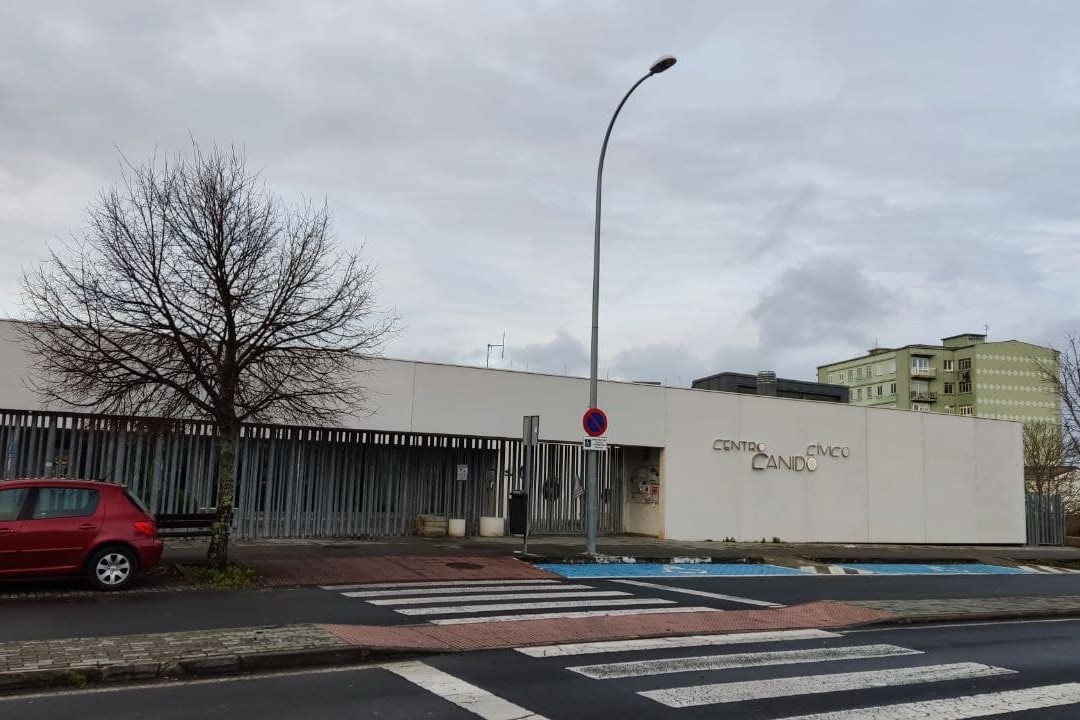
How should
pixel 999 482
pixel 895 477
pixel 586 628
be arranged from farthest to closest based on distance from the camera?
pixel 999 482
pixel 895 477
pixel 586 628

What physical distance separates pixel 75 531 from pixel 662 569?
10.7 metres

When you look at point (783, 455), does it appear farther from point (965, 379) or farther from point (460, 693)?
point (965, 379)

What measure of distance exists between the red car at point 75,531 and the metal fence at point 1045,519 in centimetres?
3030

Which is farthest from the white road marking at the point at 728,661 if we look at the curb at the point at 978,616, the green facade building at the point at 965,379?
the green facade building at the point at 965,379

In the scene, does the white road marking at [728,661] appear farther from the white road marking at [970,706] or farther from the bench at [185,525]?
the bench at [185,525]

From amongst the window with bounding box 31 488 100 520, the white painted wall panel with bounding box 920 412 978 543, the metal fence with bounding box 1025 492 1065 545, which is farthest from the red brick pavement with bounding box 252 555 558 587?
the metal fence with bounding box 1025 492 1065 545

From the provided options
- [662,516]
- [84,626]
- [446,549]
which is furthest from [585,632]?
[662,516]

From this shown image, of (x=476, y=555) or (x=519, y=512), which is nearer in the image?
(x=476, y=555)

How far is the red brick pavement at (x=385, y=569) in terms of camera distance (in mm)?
13398

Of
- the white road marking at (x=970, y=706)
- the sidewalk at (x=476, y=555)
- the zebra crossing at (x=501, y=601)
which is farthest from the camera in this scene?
the sidewalk at (x=476, y=555)

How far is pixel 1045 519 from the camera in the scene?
31.7 metres

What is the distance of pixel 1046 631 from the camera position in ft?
37.0

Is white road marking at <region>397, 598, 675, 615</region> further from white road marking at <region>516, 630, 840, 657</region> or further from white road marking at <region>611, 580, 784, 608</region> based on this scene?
white road marking at <region>516, 630, 840, 657</region>

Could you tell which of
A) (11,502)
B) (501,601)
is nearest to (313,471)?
(11,502)
